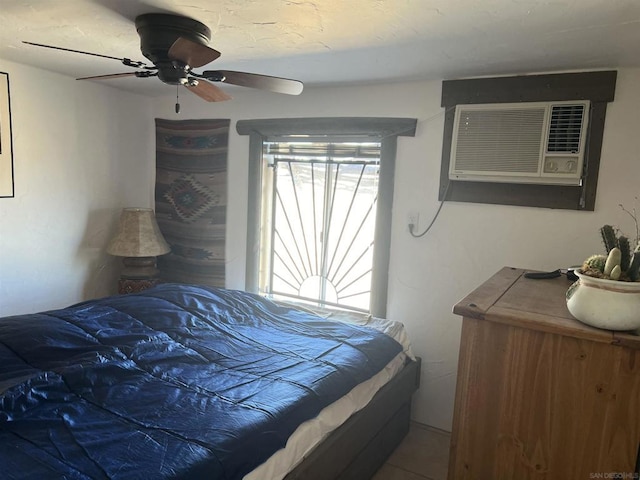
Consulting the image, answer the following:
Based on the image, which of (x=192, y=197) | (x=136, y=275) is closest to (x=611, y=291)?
(x=192, y=197)

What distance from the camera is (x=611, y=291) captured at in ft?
3.55

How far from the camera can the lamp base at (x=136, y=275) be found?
3.44 metres

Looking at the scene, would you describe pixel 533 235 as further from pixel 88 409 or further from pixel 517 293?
pixel 88 409

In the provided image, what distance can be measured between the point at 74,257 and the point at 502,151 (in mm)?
3016

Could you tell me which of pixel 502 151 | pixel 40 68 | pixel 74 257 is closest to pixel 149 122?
pixel 40 68

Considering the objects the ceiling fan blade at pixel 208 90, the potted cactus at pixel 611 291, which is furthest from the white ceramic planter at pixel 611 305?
the ceiling fan blade at pixel 208 90

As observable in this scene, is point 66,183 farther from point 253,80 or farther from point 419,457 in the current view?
point 419,457

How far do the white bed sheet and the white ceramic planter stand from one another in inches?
41.8

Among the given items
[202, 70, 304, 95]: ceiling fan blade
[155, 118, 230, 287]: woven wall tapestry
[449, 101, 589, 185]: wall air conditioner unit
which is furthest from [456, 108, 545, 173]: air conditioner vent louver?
[155, 118, 230, 287]: woven wall tapestry

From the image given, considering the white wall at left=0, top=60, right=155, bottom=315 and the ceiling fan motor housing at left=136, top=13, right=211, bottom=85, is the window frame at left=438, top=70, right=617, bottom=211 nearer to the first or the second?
the ceiling fan motor housing at left=136, top=13, right=211, bottom=85

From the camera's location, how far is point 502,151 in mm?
2350

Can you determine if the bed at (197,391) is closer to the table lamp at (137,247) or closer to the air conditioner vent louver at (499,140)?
the table lamp at (137,247)

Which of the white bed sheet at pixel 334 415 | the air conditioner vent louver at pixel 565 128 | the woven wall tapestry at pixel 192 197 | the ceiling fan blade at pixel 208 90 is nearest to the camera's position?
the white bed sheet at pixel 334 415

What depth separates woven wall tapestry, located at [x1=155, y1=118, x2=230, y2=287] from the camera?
3439mm
